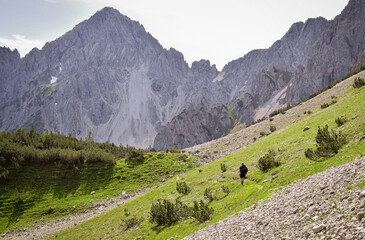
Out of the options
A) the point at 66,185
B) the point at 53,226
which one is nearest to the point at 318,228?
the point at 53,226

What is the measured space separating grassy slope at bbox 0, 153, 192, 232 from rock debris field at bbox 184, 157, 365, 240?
3681 centimetres

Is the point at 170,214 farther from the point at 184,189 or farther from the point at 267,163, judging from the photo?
the point at 267,163

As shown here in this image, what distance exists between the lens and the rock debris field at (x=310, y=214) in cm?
752

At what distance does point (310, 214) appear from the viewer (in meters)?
9.36

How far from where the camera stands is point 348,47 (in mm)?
192625

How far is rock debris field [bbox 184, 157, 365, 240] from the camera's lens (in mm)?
7515

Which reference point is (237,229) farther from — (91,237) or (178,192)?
(91,237)

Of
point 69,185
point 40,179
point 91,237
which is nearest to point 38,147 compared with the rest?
point 40,179

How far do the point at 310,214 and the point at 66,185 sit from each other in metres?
50.2

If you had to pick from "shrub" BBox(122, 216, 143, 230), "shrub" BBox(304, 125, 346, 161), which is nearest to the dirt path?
"shrub" BBox(122, 216, 143, 230)

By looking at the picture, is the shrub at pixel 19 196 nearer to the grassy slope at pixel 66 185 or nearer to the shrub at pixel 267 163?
the grassy slope at pixel 66 185

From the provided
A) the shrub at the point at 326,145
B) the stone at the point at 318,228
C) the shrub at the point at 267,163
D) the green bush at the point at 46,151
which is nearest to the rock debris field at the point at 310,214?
the stone at the point at 318,228

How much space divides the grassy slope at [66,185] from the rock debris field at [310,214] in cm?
3681

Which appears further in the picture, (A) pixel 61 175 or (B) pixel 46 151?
(B) pixel 46 151
